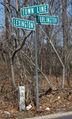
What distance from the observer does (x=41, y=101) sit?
481 inches

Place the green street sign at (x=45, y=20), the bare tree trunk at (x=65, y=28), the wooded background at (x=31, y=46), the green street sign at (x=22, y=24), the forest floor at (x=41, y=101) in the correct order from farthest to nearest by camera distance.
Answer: the bare tree trunk at (x=65, y=28) < the wooded background at (x=31, y=46) < the green street sign at (x=45, y=20) < the forest floor at (x=41, y=101) < the green street sign at (x=22, y=24)

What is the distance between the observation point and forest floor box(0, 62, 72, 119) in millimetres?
10805

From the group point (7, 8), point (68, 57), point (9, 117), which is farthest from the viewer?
point (68, 57)

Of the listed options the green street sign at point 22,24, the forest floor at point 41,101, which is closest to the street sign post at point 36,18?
the green street sign at point 22,24

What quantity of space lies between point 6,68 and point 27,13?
9.95 ft

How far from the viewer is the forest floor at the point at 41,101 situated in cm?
1080

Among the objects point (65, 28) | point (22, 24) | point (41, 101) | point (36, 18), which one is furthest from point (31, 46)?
point (65, 28)

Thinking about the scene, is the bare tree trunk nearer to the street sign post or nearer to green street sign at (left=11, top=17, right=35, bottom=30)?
the street sign post

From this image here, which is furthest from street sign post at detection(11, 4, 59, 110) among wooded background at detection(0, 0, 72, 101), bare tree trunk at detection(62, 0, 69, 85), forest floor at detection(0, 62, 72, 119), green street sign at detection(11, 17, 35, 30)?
bare tree trunk at detection(62, 0, 69, 85)

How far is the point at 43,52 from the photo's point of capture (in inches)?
571

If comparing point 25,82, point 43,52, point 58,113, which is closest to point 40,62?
point 43,52

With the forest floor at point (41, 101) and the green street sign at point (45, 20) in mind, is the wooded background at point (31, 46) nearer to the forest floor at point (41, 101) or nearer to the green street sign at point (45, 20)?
the forest floor at point (41, 101)

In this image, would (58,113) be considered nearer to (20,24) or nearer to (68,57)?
(20,24)

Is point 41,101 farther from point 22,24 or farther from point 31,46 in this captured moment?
point 22,24
